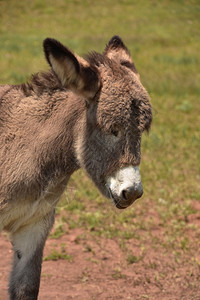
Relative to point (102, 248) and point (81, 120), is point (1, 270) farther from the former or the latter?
point (81, 120)

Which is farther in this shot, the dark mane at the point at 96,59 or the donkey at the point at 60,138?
the dark mane at the point at 96,59

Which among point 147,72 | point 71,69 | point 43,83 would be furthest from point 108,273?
point 147,72

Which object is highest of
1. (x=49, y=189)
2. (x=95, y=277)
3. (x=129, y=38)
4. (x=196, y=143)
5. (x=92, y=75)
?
(x=92, y=75)

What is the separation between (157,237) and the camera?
6.17m

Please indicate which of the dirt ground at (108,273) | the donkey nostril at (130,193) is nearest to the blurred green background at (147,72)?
the dirt ground at (108,273)

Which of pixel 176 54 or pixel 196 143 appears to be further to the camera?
pixel 176 54

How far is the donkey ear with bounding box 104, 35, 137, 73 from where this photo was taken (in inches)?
154

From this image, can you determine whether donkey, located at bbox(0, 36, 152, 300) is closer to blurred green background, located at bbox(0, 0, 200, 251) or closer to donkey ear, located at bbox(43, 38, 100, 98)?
donkey ear, located at bbox(43, 38, 100, 98)

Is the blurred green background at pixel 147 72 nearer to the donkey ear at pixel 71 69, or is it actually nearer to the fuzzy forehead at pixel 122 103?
the fuzzy forehead at pixel 122 103

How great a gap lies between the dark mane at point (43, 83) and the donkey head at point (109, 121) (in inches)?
12.1

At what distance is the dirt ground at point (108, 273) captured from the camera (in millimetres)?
5062

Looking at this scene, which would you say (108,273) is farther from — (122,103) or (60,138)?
(122,103)

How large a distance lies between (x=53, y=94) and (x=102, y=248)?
2575mm

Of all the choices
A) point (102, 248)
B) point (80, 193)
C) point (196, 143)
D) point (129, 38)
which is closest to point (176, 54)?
point (129, 38)
